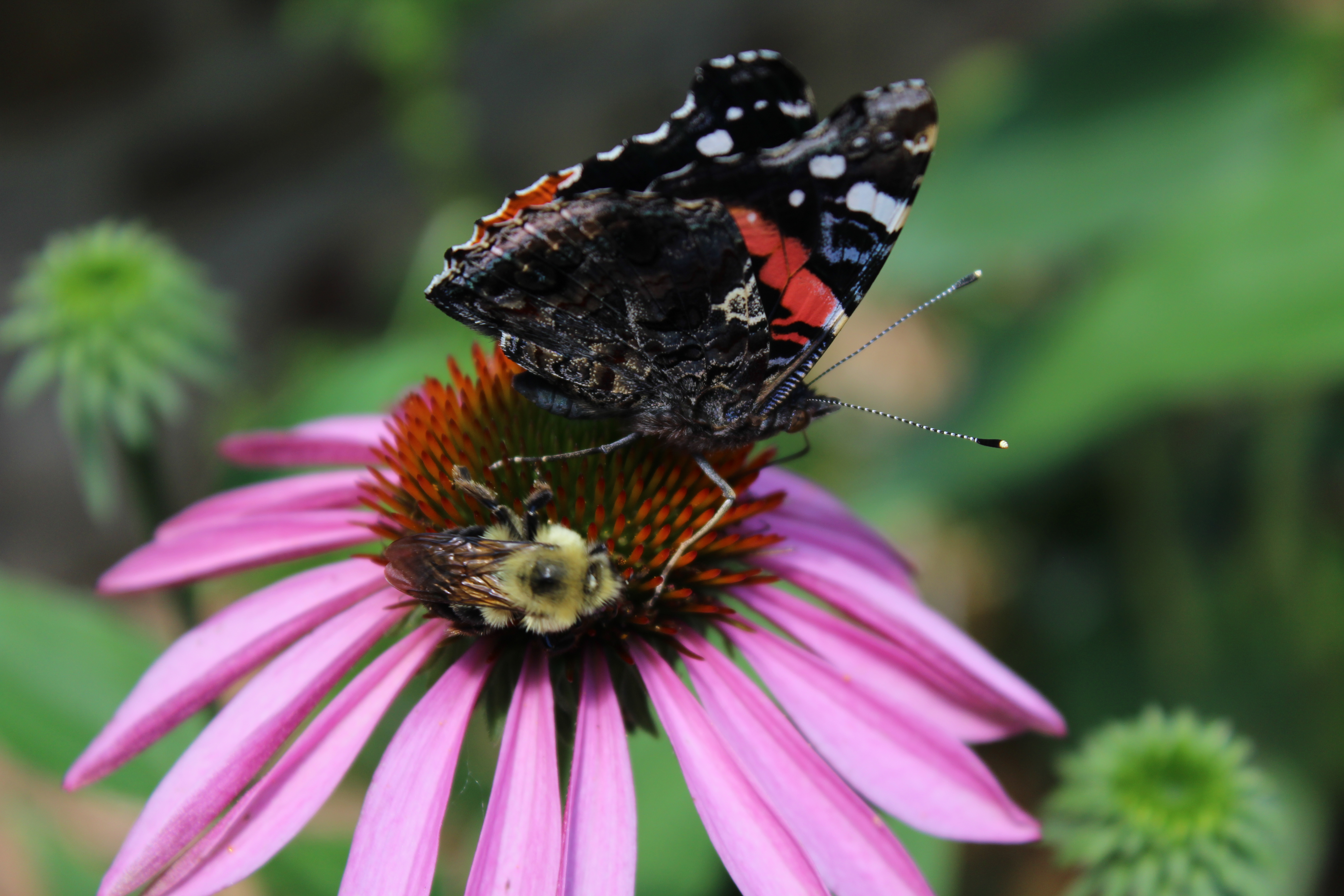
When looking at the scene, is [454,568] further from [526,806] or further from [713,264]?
[713,264]

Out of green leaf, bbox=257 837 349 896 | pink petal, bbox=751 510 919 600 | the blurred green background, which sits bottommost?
green leaf, bbox=257 837 349 896

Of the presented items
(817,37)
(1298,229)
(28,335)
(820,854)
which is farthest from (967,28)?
(820,854)

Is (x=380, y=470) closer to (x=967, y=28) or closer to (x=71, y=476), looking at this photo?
(x=71, y=476)

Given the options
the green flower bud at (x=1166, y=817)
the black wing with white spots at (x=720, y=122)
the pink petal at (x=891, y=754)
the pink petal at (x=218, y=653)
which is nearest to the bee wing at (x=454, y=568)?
the pink petal at (x=218, y=653)

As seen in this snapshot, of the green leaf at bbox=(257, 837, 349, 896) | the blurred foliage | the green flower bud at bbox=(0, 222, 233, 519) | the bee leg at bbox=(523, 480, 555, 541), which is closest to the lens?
the bee leg at bbox=(523, 480, 555, 541)

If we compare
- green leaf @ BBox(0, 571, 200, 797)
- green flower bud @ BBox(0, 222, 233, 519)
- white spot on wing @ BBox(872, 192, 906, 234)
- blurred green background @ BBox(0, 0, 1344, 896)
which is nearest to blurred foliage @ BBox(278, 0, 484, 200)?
blurred green background @ BBox(0, 0, 1344, 896)

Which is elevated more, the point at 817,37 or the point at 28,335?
the point at 817,37

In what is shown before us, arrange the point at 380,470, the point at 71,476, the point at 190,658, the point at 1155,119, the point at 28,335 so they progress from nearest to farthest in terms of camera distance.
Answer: the point at 190,658, the point at 380,470, the point at 28,335, the point at 1155,119, the point at 71,476

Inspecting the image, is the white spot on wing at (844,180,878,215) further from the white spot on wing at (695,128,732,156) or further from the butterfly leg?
the butterfly leg
